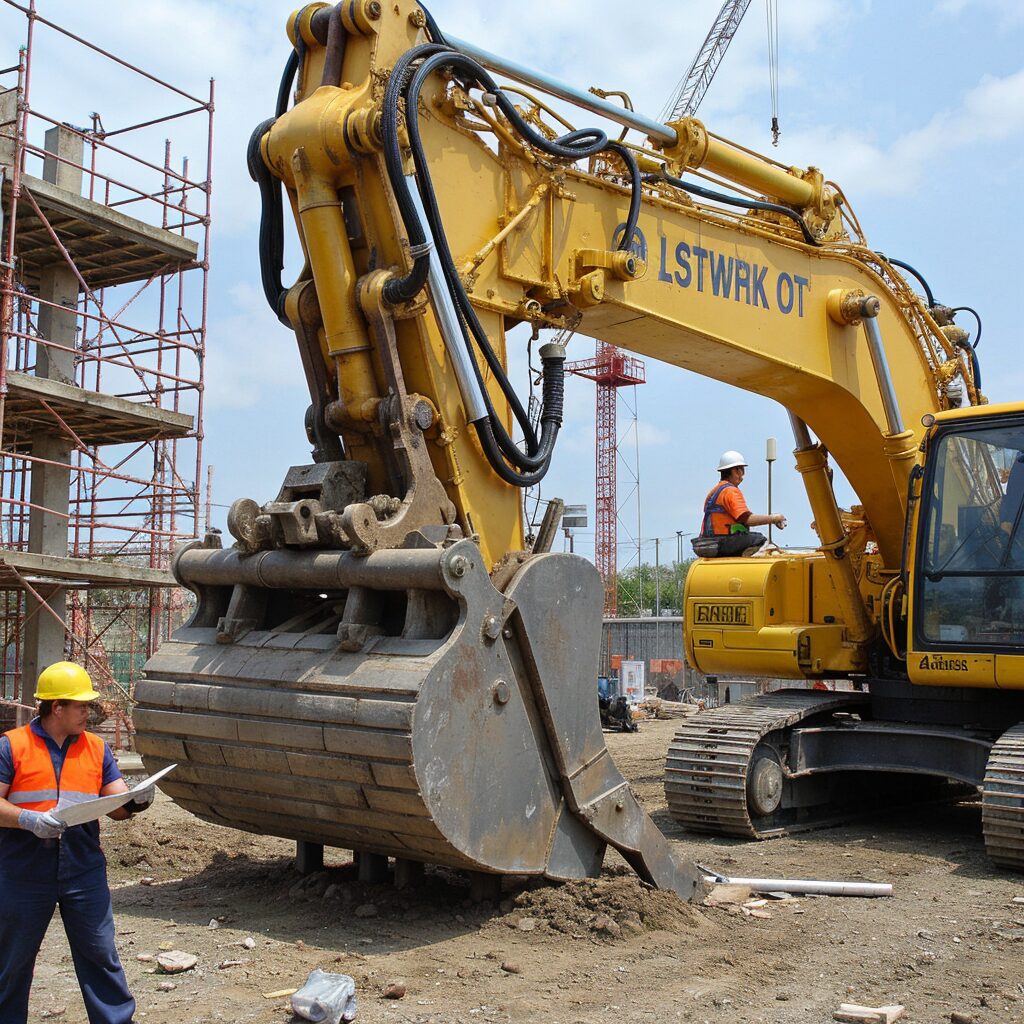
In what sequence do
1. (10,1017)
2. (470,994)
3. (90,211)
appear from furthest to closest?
(90,211), (470,994), (10,1017)

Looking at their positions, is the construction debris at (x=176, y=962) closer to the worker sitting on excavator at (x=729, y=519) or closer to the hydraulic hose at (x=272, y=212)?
the hydraulic hose at (x=272, y=212)

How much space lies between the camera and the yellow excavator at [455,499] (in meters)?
5.48

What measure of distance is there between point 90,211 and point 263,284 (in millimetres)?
11515

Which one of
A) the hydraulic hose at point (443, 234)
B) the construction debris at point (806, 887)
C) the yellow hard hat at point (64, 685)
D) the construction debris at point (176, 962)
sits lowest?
the construction debris at point (806, 887)

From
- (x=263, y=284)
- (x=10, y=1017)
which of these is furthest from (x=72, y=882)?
(x=263, y=284)

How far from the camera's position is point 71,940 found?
446 centimetres

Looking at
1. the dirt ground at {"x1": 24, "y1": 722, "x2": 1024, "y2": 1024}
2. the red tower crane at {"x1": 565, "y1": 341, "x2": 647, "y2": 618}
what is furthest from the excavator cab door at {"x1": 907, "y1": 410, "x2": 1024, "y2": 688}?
the red tower crane at {"x1": 565, "y1": 341, "x2": 647, "y2": 618}

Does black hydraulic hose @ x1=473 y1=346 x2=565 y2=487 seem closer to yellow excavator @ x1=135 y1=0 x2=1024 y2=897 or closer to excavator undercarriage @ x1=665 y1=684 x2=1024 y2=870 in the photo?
yellow excavator @ x1=135 y1=0 x2=1024 y2=897

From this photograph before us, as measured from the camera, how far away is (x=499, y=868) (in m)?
5.52

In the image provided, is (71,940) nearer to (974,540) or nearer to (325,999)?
(325,999)

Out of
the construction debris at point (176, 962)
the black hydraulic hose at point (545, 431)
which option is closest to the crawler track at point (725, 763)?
the black hydraulic hose at point (545, 431)

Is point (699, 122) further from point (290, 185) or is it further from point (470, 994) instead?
point (470, 994)

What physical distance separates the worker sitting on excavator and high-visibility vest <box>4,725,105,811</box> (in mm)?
6501

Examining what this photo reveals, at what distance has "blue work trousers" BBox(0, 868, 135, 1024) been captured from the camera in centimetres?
433
